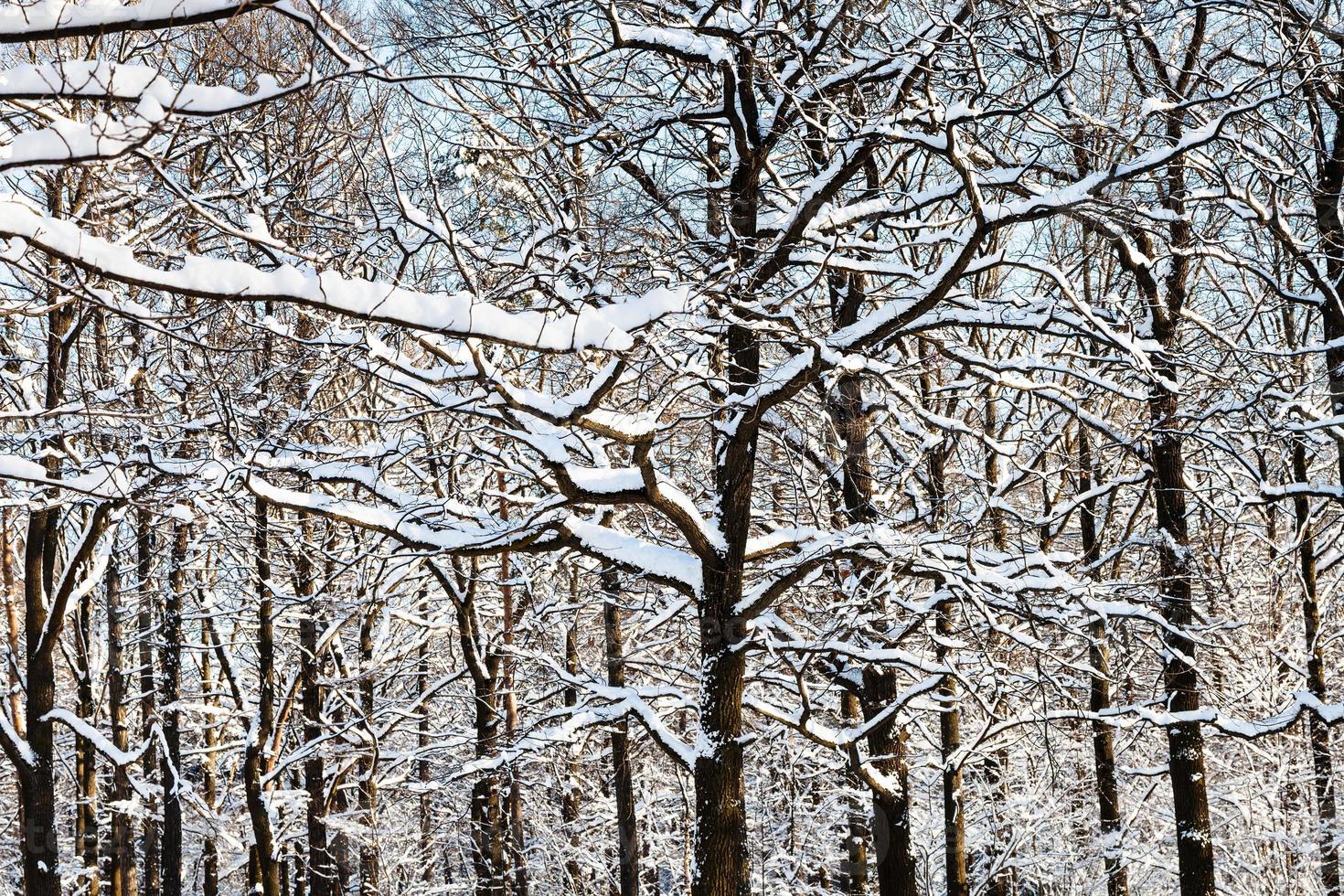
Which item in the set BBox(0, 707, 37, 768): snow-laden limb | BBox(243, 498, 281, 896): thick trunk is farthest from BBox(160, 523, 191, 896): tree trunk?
BBox(0, 707, 37, 768): snow-laden limb

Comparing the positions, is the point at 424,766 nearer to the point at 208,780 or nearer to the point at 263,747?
the point at 208,780

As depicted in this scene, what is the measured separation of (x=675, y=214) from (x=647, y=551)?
2.35 metres

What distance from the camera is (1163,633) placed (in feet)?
28.6

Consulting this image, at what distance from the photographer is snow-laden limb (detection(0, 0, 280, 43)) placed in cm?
281

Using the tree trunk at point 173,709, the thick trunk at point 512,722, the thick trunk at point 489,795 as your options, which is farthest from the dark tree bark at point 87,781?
the thick trunk at point 512,722

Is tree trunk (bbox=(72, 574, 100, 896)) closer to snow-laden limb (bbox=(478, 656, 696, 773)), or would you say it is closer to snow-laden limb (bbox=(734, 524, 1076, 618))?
snow-laden limb (bbox=(478, 656, 696, 773))

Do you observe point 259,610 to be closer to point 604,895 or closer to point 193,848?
point 604,895

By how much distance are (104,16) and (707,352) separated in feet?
20.7

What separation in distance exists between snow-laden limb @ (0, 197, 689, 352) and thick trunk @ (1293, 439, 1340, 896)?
22.3 ft

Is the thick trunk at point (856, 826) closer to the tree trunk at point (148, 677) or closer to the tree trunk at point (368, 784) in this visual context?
the tree trunk at point (368, 784)

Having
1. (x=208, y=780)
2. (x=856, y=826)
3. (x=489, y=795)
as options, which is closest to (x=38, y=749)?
(x=489, y=795)

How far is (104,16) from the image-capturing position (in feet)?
9.42

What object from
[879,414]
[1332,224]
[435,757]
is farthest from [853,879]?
[1332,224]

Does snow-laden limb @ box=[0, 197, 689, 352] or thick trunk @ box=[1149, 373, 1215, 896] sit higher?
snow-laden limb @ box=[0, 197, 689, 352]
